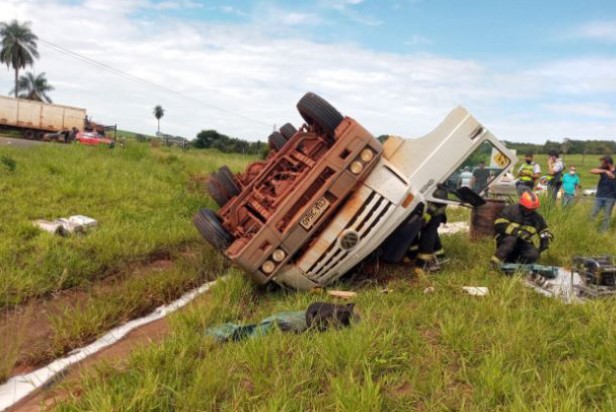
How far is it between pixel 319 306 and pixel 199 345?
33.1 inches

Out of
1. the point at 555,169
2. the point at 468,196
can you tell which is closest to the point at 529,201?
the point at 468,196

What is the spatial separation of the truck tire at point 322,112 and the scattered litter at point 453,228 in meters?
3.76

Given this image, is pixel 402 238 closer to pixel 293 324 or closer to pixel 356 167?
pixel 356 167

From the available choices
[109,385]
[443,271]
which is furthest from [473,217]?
[109,385]

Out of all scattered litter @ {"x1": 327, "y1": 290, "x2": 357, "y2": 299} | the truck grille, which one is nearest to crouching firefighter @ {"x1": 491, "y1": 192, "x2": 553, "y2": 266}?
the truck grille

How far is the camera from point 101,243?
16.7ft

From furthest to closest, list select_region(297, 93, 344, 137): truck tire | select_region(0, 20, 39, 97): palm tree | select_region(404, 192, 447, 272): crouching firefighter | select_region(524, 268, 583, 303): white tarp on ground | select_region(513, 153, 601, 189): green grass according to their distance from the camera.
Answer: select_region(0, 20, 39, 97): palm tree, select_region(513, 153, 601, 189): green grass, select_region(404, 192, 447, 272): crouching firefighter, select_region(297, 93, 344, 137): truck tire, select_region(524, 268, 583, 303): white tarp on ground

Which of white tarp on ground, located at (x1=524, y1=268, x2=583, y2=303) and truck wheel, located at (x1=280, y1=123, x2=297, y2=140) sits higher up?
truck wheel, located at (x1=280, y1=123, x2=297, y2=140)

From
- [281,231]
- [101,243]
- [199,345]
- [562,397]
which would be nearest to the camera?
[562,397]

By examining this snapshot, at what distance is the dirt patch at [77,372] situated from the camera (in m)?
2.61

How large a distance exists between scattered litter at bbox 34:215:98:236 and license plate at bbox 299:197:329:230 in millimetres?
2898

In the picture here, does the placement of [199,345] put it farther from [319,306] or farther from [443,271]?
[443,271]

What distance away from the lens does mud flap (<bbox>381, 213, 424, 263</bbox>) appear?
185 inches

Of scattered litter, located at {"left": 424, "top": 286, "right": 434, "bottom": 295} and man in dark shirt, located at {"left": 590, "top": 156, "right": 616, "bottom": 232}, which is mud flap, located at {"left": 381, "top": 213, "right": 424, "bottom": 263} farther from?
man in dark shirt, located at {"left": 590, "top": 156, "right": 616, "bottom": 232}
